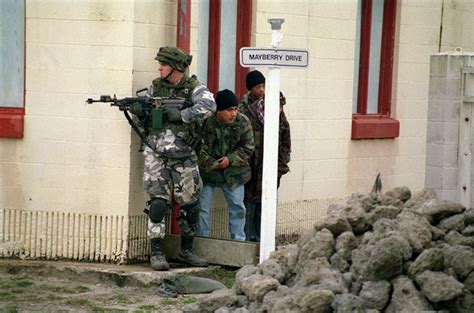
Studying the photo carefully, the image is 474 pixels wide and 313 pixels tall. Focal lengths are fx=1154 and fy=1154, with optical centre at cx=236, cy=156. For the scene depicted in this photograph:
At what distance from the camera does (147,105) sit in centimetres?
1073

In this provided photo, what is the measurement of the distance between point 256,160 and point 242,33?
4.98ft

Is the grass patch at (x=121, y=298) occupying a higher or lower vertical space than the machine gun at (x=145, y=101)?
lower

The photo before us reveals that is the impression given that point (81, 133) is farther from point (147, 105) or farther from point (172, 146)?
point (172, 146)

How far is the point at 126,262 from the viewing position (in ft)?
36.8

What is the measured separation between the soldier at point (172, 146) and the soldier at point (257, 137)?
1144mm

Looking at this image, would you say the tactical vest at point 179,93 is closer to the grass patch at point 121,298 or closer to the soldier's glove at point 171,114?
the soldier's glove at point 171,114

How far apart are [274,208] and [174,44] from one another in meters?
2.33

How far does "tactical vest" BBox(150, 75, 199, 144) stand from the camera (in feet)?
35.8

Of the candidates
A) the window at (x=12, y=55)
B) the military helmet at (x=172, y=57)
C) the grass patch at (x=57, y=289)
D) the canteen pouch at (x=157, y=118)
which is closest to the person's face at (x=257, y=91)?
the military helmet at (x=172, y=57)

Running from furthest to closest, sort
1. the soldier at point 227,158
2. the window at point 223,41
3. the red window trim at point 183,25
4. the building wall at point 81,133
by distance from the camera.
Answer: the window at point 223,41 → the soldier at point 227,158 → the red window trim at point 183,25 → the building wall at point 81,133

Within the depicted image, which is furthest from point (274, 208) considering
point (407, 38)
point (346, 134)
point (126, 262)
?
point (407, 38)

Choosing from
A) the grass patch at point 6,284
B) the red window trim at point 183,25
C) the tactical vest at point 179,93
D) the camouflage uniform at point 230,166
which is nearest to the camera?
the grass patch at point 6,284

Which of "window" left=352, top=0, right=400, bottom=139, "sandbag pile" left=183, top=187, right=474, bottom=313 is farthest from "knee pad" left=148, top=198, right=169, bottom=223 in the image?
"window" left=352, top=0, right=400, bottom=139

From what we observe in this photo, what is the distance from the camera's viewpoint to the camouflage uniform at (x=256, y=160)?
12.2 metres
